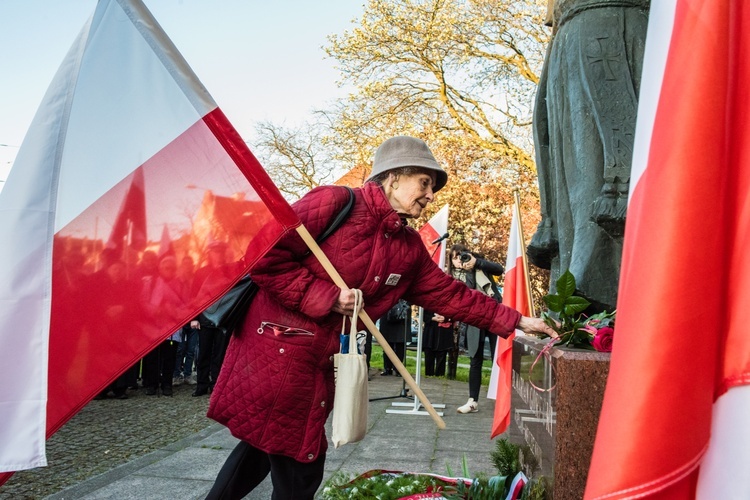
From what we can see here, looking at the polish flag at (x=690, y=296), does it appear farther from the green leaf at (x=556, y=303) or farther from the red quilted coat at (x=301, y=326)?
the red quilted coat at (x=301, y=326)

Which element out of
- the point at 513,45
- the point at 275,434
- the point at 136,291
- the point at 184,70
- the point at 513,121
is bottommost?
the point at 275,434

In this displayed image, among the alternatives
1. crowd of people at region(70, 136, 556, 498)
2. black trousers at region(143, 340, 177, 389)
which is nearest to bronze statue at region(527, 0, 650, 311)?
crowd of people at region(70, 136, 556, 498)

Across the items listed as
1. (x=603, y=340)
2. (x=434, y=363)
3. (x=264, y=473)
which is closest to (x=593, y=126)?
(x=603, y=340)

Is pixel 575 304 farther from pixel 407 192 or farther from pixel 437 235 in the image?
pixel 437 235

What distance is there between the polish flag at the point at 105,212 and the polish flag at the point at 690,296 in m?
1.40

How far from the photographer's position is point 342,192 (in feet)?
8.85

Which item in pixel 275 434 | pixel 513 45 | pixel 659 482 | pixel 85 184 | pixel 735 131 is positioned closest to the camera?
pixel 659 482

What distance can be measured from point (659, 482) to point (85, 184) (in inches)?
70.5

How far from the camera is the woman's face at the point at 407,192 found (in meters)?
2.82

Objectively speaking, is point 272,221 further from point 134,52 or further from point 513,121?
point 513,121

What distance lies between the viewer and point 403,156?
279cm

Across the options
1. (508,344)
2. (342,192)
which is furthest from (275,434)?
(508,344)

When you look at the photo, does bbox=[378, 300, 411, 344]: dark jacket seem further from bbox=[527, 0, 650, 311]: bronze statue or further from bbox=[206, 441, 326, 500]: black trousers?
bbox=[206, 441, 326, 500]: black trousers

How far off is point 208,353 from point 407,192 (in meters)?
7.33
